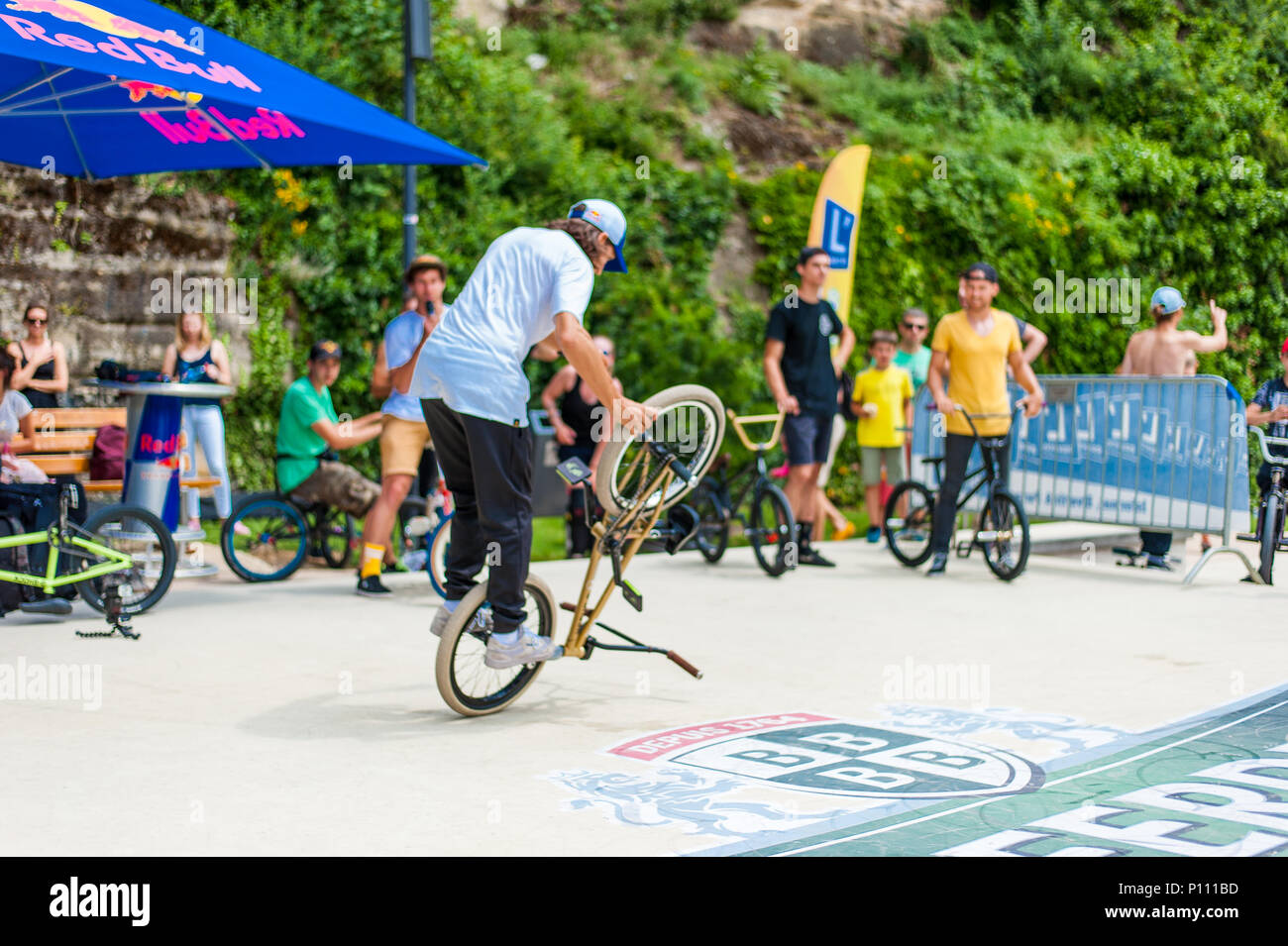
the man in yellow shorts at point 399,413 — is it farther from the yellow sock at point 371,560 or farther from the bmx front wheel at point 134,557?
the bmx front wheel at point 134,557

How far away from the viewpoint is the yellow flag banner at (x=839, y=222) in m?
13.1

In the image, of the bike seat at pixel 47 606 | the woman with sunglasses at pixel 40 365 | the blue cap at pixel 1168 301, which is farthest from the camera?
the blue cap at pixel 1168 301

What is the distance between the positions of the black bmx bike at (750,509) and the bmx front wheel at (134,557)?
3754mm

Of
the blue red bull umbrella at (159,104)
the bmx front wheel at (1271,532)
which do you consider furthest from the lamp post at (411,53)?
the bmx front wheel at (1271,532)

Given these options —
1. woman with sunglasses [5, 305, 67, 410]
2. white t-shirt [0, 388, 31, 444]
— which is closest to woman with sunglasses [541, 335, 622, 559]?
woman with sunglasses [5, 305, 67, 410]

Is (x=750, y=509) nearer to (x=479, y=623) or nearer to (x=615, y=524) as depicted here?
(x=615, y=524)

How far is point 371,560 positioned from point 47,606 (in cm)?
188

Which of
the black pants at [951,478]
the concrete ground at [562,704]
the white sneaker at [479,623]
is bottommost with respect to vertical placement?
the concrete ground at [562,704]

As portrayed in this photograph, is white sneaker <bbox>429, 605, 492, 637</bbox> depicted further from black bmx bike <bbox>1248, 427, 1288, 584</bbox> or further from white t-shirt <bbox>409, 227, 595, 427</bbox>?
black bmx bike <bbox>1248, 427, 1288, 584</bbox>

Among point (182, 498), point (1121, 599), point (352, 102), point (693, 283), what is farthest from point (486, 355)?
point (693, 283)

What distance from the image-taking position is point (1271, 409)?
9531 mm

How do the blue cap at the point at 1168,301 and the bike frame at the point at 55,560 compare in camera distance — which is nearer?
the bike frame at the point at 55,560

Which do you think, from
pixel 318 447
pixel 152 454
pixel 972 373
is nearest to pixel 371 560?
pixel 318 447
